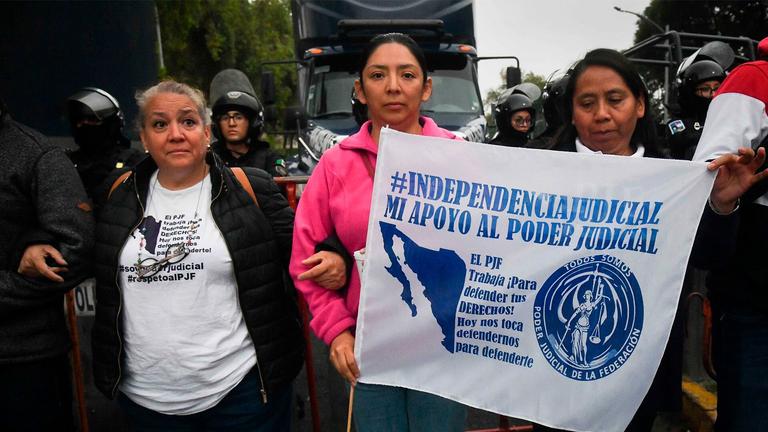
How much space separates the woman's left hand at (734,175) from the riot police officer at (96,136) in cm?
Result: 332

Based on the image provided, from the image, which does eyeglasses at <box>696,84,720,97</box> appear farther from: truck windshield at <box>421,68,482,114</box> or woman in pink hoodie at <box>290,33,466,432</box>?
woman in pink hoodie at <box>290,33,466,432</box>

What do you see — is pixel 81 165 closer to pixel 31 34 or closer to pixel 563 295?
pixel 563 295

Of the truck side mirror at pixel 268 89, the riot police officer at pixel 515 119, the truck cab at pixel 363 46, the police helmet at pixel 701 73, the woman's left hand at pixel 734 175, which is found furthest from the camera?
the truck side mirror at pixel 268 89

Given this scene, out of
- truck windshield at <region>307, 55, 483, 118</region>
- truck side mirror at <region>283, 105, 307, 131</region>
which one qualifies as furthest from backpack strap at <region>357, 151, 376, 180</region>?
truck side mirror at <region>283, 105, 307, 131</region>

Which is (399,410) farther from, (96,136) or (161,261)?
(96,136)

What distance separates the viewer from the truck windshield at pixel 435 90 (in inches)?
325

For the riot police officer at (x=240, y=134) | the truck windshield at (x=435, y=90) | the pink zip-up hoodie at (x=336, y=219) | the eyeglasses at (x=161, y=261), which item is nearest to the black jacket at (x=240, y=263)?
the eyeglasses at (x=161, y=261)

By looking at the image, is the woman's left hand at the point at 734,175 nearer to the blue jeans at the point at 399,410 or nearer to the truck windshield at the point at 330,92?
the blue jeans at the point at 399,410

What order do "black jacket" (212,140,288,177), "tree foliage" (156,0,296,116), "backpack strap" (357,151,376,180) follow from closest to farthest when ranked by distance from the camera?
"backpack strap" (357,151,376,180)
"black jacket" (212,140,288,177)
"tree foliage" (156,0,296,116)

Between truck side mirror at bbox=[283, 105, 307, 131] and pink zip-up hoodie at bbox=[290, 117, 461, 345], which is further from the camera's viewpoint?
truck side mirror at bbox=[283, 105, 307, 131]

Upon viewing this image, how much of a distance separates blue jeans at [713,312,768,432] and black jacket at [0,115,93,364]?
2406 millimetres

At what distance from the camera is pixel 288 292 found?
258 cm

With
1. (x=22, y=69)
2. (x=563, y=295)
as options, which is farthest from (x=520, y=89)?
(x=22, y=69)

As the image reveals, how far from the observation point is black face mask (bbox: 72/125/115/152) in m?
4.02
